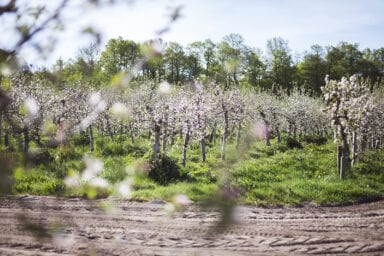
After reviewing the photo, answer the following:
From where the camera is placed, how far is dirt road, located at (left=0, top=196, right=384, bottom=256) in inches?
331

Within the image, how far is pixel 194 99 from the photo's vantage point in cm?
2489

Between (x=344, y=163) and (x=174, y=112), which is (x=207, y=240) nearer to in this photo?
(x=344, y=163)

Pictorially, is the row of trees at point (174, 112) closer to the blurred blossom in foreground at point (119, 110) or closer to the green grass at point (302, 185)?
the blurred blossom in foreground at point (119, 110)

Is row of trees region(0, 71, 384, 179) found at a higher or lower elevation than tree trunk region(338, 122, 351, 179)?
higher

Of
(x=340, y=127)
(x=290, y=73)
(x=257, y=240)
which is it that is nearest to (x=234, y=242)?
(x=257, y=240)

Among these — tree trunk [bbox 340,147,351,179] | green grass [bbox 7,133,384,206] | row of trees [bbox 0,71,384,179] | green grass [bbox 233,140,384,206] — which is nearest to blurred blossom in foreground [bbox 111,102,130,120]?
row of trees [bbox 0,71,384,179]

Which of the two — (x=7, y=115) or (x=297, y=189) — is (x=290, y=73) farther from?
(x=7, y=115)

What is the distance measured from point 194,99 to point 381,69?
2469 inches

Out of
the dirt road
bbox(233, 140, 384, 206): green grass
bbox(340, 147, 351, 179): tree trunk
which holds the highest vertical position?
bbox(340, 147, 351, 179): tree trunk

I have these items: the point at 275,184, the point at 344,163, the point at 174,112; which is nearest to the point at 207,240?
the point at 275,184

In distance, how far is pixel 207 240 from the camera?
757 cm

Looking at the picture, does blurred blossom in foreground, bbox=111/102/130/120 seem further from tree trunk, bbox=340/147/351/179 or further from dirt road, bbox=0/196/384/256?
tree trunk, bbox=340/147/351/179

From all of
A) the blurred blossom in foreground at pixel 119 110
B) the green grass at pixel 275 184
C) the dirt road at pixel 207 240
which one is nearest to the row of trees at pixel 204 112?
the blurred blossom in foreground at pixel 119 110

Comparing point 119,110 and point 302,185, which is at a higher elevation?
point 119,110
